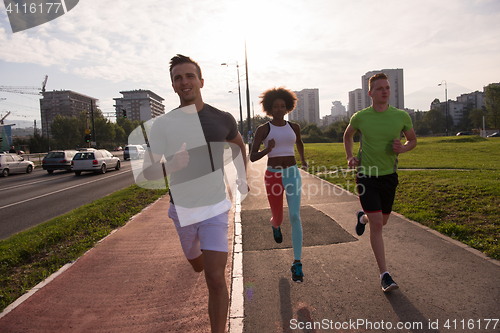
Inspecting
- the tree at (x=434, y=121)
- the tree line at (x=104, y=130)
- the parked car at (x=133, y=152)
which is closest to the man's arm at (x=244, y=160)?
the parked car at (x=133, y=152)

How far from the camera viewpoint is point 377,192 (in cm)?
361

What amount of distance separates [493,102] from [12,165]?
264ft

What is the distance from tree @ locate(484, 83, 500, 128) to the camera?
64.5 meters

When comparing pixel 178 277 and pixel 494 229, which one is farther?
pixel 494 229

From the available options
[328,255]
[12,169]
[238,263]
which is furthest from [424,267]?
[12,169]

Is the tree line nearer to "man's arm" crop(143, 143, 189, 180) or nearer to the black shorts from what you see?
the black shorts

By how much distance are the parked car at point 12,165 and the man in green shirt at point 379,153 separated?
2662 cm

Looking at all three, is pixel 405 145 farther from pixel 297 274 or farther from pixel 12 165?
pixel 12 165

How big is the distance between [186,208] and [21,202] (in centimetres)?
1186

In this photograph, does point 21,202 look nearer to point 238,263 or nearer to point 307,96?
point 238,263

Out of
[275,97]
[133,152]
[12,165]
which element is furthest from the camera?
[133,152]

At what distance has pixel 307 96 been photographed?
146 meters

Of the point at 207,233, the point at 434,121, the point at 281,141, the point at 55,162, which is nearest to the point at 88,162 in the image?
the point at 55,162

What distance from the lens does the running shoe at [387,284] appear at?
3.22 metres
